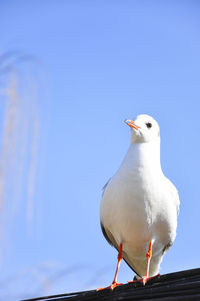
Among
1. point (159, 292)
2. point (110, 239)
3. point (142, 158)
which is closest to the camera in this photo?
point (159, 292)

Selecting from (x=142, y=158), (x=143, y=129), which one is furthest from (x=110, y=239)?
(x=143, y=129)

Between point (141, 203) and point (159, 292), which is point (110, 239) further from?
point (159, 292)

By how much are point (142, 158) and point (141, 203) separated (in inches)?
21.7

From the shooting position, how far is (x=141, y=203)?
555 centimetres

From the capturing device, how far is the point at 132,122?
6133mm

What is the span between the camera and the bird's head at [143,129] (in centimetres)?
612

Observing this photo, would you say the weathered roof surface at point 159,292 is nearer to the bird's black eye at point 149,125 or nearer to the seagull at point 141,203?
the seagull at point 141,203

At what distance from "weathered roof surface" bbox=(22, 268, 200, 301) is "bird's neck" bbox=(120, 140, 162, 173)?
218 centimetres

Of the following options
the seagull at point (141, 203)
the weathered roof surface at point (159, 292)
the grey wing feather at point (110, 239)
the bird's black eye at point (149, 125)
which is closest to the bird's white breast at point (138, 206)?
the seagull at point (141, 203)

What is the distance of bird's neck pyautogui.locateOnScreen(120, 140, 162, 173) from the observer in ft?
18.8

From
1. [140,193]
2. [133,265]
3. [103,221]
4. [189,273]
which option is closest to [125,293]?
[189,273]

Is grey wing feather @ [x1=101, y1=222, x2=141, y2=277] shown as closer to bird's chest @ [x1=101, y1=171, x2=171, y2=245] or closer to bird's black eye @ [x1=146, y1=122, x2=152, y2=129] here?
bird's chest @ [x1=101, y1=171, x2=171, y2=245]

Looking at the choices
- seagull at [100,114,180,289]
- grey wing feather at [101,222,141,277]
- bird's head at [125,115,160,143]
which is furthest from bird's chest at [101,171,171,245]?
bird's head at [125,115,160,143]

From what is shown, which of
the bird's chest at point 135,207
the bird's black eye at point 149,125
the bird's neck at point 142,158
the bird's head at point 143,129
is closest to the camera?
the bird's chest at point 135,207
